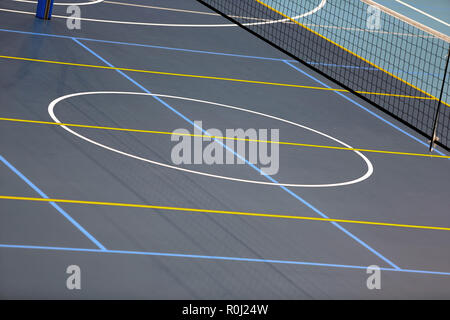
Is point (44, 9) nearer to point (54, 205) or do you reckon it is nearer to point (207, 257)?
point (54, 205)

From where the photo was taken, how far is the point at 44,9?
13.2 metres

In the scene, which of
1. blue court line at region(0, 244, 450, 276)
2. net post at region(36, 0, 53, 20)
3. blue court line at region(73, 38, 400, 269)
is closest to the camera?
blue court line at region(0, 244, 450, 276)

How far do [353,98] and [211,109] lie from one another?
9.09 ft

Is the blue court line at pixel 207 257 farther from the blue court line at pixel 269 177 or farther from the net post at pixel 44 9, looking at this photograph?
the net post at pixel 44 9

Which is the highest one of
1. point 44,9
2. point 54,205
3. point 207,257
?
point 44,9

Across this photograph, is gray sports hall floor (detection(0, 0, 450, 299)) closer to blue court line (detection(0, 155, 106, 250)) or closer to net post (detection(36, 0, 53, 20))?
blue court line (detection(0, 155, 106, 250))

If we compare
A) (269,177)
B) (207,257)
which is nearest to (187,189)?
(269,177)

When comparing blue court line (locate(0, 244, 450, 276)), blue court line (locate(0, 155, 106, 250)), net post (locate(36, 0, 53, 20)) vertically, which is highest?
net post (locate(36, 0, 53, 20))

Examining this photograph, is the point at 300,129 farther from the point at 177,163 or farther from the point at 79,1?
the point at 79,1

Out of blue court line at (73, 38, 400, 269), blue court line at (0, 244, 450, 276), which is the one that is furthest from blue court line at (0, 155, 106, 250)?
blue court line at (73, 38, 400, 269)

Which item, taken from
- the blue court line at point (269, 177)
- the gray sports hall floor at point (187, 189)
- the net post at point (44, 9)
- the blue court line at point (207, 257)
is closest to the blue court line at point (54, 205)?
the gray sports hall floor at point (187, 189)

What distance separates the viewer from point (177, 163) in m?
9.38

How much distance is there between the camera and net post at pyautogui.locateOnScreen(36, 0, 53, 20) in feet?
43.0
